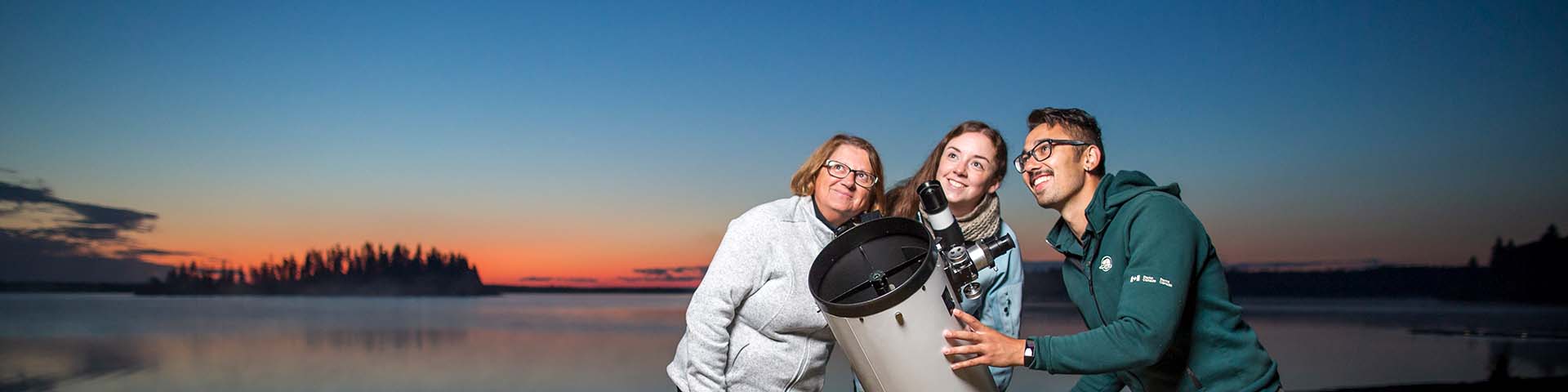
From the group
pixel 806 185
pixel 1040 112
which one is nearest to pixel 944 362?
pixel 1040 112

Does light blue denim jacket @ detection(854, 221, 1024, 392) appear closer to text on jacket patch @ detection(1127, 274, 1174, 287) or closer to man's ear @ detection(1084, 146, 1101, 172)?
man's ear @ detection(1084, 146, 1101, 172)

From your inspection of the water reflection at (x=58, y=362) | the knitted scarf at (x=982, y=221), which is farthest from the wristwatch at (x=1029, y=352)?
the water reflection at (x=58, y=362)

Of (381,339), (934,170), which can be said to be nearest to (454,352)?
(381,339)

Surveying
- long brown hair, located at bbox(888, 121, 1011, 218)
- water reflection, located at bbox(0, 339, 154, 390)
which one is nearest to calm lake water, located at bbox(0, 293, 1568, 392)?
water reflection, located at bbox(0, 339, 154, 390)

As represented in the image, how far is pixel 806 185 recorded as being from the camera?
2014 mm

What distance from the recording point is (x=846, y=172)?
195 centimetres

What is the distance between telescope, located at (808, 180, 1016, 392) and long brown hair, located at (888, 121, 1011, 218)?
80 cm

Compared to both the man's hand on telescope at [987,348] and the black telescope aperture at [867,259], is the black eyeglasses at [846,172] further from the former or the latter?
the man's hand on telescope at [987,348]

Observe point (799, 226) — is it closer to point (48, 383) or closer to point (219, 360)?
point (48, 383)

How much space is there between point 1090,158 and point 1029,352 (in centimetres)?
42

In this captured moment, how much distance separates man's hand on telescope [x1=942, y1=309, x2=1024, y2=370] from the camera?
1.35 meters

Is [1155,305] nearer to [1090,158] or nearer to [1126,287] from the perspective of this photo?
[1126,287]

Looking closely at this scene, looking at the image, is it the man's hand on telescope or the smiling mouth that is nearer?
the man's hand on telescope

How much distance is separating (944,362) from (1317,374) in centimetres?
1280
